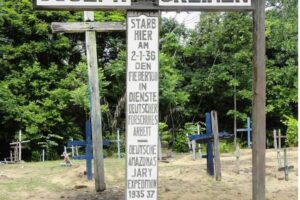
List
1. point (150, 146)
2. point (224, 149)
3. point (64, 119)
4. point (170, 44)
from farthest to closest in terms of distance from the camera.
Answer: point (170, 44), point (64, 119), point (224, 149), point (150, 146)

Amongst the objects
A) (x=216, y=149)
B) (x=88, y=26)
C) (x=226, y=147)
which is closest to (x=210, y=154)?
(x=216, y=149)

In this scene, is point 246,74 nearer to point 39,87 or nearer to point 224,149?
point 224,149

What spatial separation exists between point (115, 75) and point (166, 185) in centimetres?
1182

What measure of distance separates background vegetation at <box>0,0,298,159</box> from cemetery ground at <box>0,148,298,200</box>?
835cm

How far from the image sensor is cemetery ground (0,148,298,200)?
26.2 feet

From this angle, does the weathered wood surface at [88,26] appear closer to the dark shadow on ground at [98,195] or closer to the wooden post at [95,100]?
the wooden post at [95,100]

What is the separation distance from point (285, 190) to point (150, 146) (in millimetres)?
3910

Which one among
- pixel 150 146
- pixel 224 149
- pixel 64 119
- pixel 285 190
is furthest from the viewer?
pixel 64 119

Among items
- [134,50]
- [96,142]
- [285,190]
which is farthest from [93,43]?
[285,190]

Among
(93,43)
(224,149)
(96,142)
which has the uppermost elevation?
(93,43)

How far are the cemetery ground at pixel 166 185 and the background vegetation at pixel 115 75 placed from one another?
8351 millimetres

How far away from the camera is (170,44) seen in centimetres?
2148

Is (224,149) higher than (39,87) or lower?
lower

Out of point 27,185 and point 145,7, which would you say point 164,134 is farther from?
point 145,7
